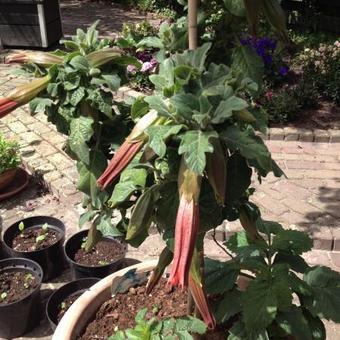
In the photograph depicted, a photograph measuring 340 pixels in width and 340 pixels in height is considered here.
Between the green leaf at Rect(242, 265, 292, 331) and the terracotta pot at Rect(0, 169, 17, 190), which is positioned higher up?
the green leaf at Rect(242, 265, 292, 331)

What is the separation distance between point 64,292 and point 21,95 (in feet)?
5.56

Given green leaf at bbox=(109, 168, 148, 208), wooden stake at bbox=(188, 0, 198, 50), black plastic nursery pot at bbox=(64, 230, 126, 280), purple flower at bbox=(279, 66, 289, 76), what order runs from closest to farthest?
wooden stake at bbox=(188, 0, 198, 50)
green leaf at bbox=(109, 168, 148, 208)
black plastic nursery pot at bbox=(64, 230, 126, 280)
purple flower at bbox=(279, 66, 289, 76)

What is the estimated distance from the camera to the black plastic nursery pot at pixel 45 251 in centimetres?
324

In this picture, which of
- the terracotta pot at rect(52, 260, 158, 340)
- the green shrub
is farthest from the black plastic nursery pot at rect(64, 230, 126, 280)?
the green shrub

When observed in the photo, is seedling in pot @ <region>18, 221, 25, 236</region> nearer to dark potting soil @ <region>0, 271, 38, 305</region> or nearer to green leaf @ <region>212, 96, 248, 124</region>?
dark potting soil @ <region>0, 271, 38, 305</region>

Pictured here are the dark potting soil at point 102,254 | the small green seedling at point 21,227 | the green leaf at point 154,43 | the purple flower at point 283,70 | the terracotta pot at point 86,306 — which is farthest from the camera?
the purple flower at point 283,70

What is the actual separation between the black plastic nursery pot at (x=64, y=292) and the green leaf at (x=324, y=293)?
4.93 ft

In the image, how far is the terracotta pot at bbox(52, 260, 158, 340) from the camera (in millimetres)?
2077

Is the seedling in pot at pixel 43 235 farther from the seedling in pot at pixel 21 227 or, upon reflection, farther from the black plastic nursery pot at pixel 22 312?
the black plastic nursery pot at pixel 22 312

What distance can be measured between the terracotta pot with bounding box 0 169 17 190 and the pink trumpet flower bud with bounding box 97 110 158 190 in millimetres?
3117

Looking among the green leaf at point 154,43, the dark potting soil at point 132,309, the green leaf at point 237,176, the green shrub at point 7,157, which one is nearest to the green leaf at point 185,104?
the green leaf at point 237,176

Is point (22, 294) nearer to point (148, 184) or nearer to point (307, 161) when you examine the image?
point (148, 184)

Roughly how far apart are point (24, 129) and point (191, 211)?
4645mm

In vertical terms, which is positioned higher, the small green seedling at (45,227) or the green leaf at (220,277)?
the green leaf at (220,277)
